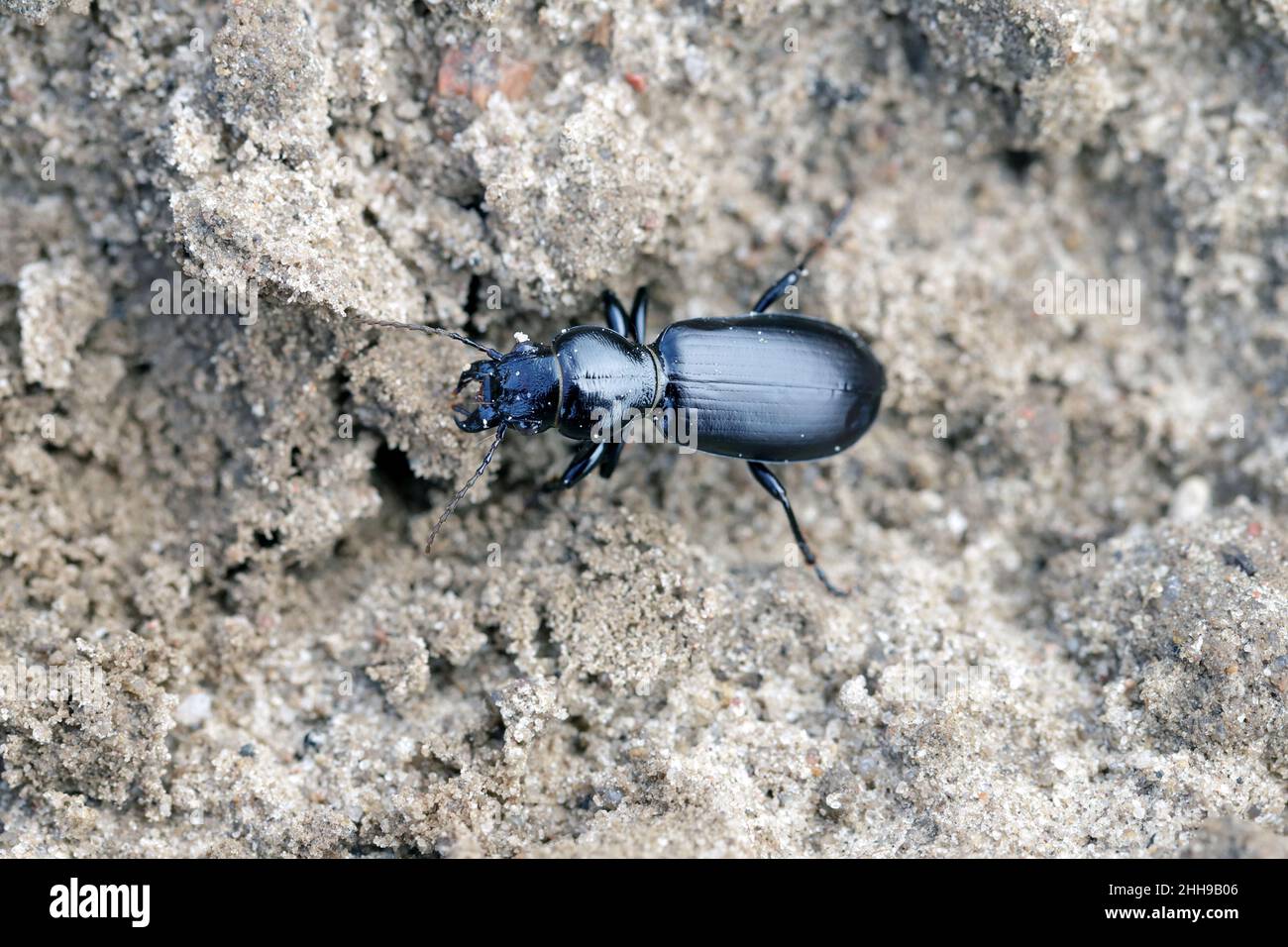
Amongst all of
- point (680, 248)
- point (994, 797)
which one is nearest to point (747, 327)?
point (680, 248)

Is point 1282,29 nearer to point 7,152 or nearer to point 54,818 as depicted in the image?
point 7,152

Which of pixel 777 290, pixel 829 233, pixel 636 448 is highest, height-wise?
pixel 829 233

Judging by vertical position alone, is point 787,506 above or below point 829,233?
below

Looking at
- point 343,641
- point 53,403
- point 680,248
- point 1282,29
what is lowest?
point 343,641

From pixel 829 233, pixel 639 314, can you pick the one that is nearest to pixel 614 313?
pixel 639 314

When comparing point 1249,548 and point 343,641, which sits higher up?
point 1249,548

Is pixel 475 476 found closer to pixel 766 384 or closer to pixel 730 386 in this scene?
pixel 730 386
